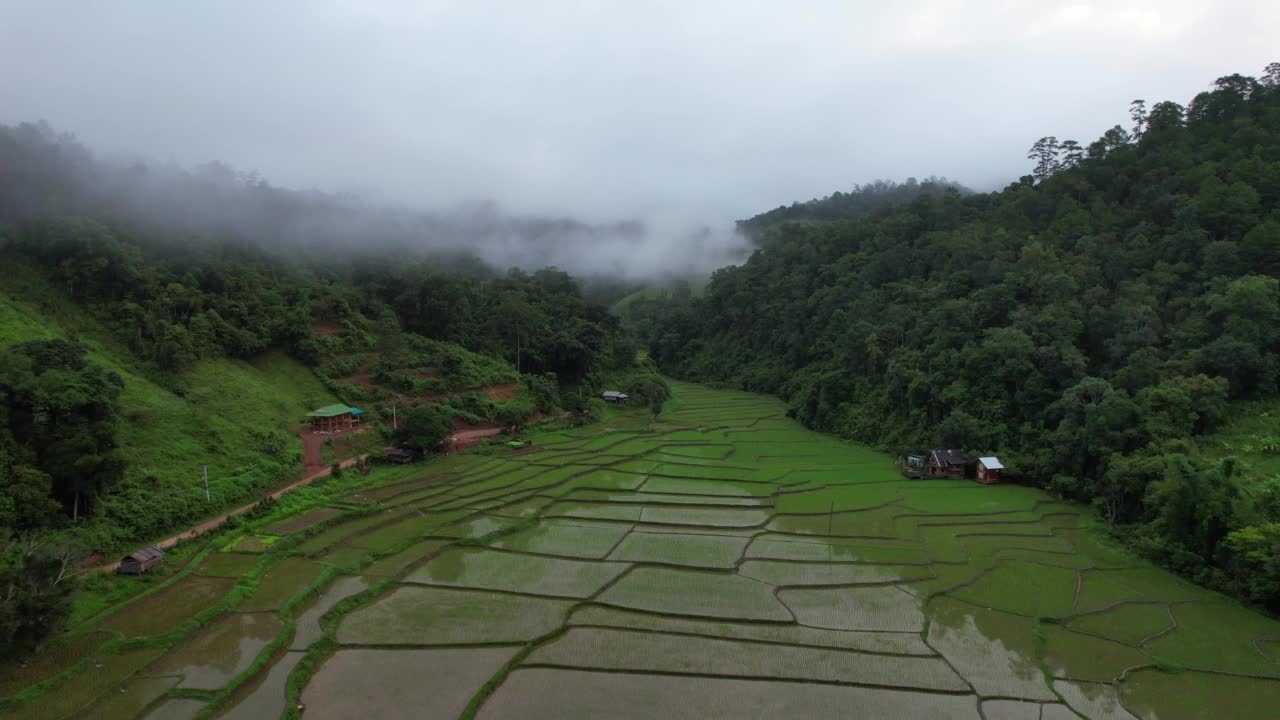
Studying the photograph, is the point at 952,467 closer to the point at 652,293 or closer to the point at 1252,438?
the point at 1252,438

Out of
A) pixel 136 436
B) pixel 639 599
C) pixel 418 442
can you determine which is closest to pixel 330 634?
pixel 639 599

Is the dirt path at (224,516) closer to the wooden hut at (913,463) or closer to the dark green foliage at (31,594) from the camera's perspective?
the dark green foliage at (31,594)

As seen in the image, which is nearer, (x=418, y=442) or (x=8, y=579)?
(x=8, y=579)

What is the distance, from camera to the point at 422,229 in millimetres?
76750

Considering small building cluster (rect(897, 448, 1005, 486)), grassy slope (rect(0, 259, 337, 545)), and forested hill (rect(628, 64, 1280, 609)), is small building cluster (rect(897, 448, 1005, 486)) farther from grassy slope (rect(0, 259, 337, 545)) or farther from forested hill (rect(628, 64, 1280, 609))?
grassy slope (rect(0, 259, 337, 545))

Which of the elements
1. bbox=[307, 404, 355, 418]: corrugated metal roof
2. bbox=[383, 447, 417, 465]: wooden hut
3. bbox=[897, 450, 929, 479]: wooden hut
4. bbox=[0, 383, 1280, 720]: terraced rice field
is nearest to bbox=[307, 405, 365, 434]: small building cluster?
bbox=[307, 404, 355, 418]: corrugated metal roof

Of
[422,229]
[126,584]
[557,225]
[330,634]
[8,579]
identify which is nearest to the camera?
[8,579]

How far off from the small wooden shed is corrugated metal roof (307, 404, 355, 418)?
13.6m

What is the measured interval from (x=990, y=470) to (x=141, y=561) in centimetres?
3007

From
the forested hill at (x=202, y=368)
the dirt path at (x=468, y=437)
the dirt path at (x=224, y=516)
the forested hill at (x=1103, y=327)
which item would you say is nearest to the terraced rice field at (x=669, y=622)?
the dirt path at (x=224, y=516)

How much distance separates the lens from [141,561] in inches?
701

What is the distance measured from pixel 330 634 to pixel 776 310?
172 ft

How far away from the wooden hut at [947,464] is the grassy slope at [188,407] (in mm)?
27810

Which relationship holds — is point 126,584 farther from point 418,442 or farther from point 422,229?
point 422,229
